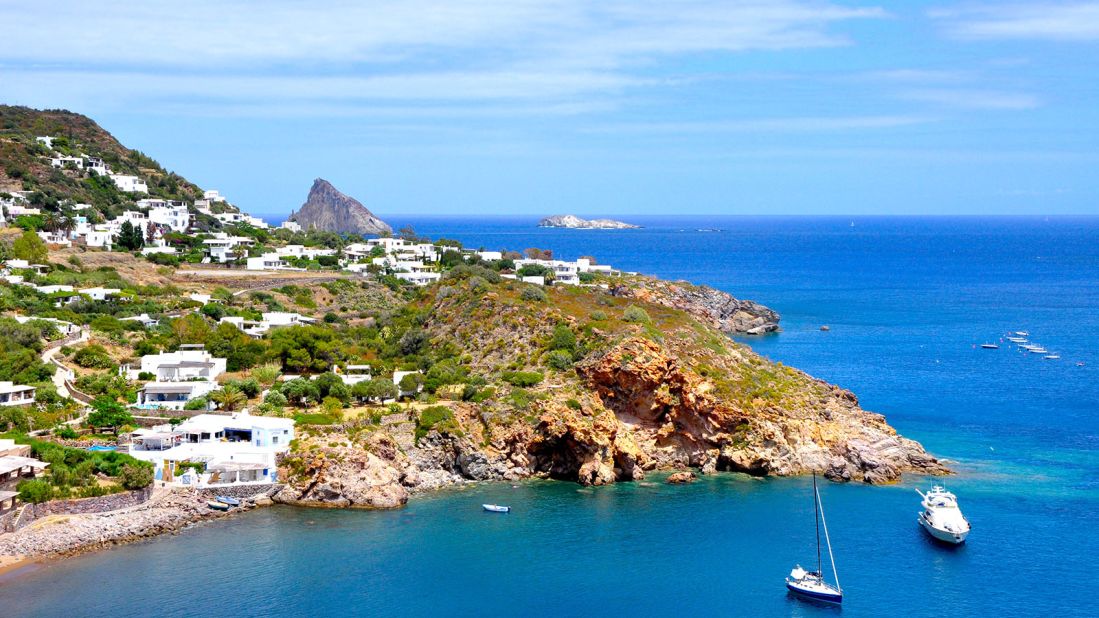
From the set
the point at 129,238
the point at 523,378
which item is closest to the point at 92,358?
the point at 523,378

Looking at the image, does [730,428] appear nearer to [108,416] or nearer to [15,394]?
[108,416]

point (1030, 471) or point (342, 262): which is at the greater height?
point (342, 262)

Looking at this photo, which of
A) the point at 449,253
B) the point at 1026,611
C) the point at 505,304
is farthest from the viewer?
the point at 449,253

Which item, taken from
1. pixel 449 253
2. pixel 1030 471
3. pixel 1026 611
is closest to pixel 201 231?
pixel 449 253

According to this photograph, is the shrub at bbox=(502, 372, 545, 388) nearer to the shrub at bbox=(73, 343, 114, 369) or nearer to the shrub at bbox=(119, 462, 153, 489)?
the shrub at bbox=(119, 462, 153, 489)

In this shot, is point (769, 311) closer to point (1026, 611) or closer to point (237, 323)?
point (237, 323)

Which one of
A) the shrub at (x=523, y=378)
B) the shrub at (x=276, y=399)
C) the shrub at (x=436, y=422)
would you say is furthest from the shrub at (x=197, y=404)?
the shrub at (x=523, y=378)

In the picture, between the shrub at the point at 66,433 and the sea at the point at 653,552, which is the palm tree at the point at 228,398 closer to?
the shrub at the point at 66,433
